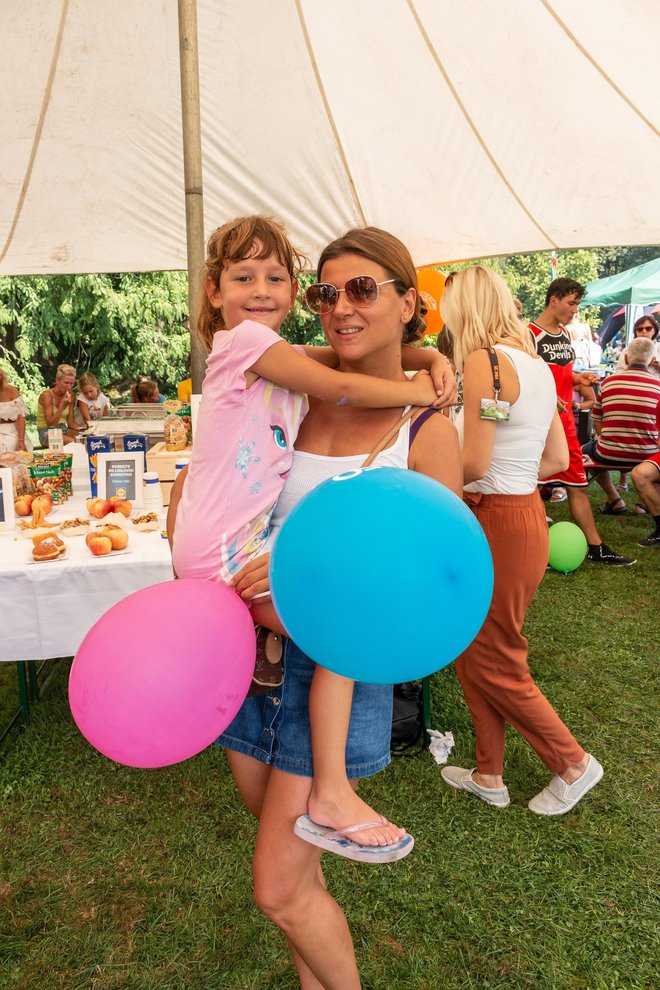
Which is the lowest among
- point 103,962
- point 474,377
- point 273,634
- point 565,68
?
point 103,962

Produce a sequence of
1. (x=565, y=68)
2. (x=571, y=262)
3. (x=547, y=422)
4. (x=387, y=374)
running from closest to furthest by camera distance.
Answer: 1. (x=387, y=374)
2. (x=547, y=422)
3. (x=565, y=68)
4. (x=571, y=262)

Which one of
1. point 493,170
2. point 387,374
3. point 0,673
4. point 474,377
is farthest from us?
point 493,170

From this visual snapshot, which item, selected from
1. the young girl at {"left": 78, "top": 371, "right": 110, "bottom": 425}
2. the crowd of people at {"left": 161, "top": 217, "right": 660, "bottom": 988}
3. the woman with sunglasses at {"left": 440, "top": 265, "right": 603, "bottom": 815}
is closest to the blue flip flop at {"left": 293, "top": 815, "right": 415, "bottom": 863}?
the crowd of people at {"left": 161, "top": 217, "right": 660, "bottom": 988}

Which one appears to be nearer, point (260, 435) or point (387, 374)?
point (260, 435)

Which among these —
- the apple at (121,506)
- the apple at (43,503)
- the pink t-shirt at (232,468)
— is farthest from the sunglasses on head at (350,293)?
the apple at (43,503)

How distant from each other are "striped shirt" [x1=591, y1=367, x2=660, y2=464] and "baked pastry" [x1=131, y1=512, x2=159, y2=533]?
4.51 metres

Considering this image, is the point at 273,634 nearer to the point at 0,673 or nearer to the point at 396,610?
the point at 396,610

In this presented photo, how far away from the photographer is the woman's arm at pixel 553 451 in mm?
2463

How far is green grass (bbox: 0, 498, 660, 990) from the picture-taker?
1.82 meters

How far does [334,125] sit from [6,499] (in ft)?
12.3

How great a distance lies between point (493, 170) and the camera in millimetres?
4844

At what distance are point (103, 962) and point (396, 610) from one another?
1658mm

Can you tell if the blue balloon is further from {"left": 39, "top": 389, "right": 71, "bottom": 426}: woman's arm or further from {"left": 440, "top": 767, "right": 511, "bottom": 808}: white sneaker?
{"left": 39, "top": 389, "right": 71, "bottom": 426}: woman's arm

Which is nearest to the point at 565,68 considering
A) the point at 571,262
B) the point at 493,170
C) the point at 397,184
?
the point at 493,170
